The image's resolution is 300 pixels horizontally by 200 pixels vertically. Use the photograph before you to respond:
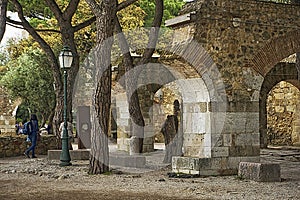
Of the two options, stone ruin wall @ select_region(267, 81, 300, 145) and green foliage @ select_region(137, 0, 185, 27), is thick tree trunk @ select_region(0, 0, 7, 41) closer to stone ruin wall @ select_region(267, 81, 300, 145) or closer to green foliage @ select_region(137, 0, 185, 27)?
A: stone ruin wall @ select_region(267, 81, 300, 145)

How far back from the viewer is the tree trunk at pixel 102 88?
12258 mm

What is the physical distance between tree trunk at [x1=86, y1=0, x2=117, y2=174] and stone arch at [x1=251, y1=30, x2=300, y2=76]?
314 cm

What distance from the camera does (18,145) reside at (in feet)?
60.3

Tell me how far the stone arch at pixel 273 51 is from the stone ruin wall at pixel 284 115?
1060cm

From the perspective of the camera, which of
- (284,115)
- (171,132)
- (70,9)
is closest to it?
(171,132)

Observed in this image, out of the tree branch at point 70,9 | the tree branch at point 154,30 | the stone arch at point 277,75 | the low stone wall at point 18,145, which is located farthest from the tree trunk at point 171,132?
the stone arch at point 277,75

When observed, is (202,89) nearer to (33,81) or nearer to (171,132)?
(171,132)

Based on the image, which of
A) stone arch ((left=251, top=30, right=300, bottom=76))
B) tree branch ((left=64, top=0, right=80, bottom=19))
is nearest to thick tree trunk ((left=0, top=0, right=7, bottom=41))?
tree branch ((left=64, top=0, right=80, bottom=19))

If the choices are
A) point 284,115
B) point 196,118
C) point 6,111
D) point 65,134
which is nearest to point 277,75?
point 284,115

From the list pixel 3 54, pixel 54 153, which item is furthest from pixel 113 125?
pixel 54 153

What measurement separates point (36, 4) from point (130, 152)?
31.4ft

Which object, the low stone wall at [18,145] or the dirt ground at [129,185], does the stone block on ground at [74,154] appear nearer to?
the dirt ground at [129,185]

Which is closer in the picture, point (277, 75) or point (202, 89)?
point (202, 89)

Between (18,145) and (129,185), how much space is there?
885 cm
